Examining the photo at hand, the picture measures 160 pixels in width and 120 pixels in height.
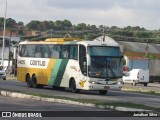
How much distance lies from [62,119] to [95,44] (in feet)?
51.4

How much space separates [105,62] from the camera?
3109 centimetres

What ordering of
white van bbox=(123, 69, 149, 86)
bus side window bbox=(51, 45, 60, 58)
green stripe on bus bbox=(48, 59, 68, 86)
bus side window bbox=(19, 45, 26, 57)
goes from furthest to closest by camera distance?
1. white van bbox=(123, 69, 149, 86)
2. bus side window bbox=(19, 45, 26, 57)
3. bus side window bbox=(51, 45, 60, 58)
4. green stripe on bus bbox=(48, 59, 68, 86)

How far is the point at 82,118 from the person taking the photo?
16.6 meters

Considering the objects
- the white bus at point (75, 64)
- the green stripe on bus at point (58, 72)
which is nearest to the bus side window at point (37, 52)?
the white bus at point (75, 64)

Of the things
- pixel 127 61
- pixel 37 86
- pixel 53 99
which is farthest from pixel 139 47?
pixel 53 99

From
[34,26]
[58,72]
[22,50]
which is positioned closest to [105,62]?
[58,72]

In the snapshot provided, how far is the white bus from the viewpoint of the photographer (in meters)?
31.0

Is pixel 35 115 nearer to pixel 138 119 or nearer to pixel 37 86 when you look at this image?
pixel 138 119

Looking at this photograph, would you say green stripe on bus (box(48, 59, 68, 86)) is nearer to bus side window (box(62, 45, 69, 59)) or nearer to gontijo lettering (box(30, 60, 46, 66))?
bus side window (box(62, 45, 69, 59))

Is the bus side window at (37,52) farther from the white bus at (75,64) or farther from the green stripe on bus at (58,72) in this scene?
the green stripe on bus at (58,72)

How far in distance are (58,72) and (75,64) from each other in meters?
2.46

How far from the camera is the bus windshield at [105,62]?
30953mm

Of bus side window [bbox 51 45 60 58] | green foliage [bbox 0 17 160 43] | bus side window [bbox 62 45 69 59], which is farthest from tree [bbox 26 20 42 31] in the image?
bus side window [bbox 62 45 69 59]

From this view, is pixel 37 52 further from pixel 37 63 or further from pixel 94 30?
pixel 94 30
